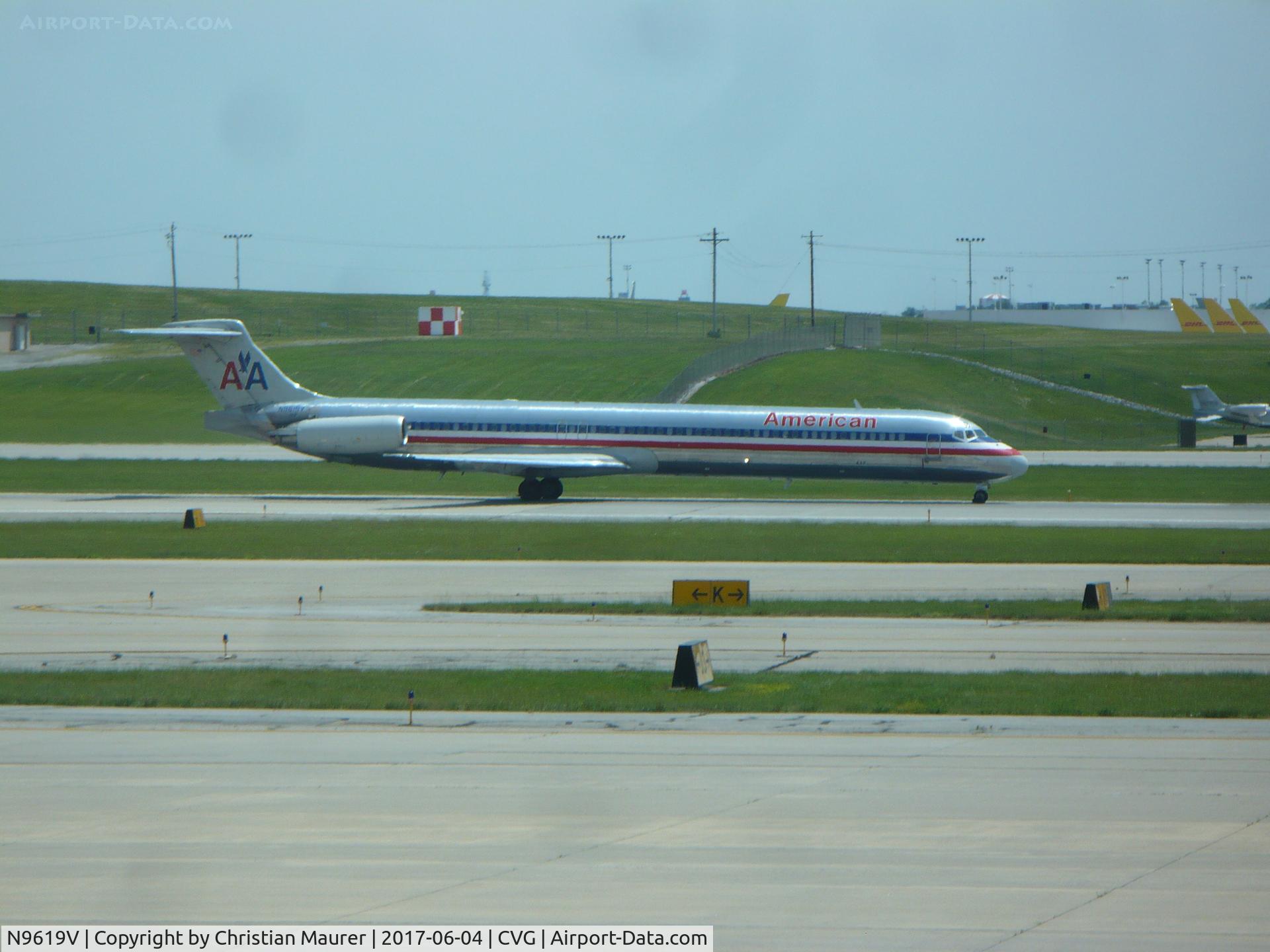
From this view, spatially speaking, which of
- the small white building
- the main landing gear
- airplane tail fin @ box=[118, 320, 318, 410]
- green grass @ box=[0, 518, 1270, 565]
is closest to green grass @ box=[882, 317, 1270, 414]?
the main landing gear

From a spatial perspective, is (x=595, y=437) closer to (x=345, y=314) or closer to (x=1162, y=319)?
(x=345, y=314)

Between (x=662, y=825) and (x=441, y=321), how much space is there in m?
122

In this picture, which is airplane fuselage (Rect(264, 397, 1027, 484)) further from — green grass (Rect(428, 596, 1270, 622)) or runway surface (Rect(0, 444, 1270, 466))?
green grass (Rect(428, 596, 1270, 622))

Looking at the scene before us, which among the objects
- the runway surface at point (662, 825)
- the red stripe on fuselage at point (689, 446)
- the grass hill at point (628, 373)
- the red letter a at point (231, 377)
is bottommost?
the runway surface at point (662, 825)

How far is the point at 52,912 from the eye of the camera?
9.88 meters

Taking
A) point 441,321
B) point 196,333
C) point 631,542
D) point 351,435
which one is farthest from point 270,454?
point 441,321

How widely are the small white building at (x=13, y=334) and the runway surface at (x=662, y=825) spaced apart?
4160 inches

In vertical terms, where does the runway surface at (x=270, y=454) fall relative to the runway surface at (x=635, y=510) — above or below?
above

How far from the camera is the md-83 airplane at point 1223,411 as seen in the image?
82688 mm

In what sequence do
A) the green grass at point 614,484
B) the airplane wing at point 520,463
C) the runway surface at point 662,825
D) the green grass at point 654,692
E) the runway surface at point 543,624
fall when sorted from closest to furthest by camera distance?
the runway surface at point 662,825 → the green grass at point 654,692 → the runway surface at point 543,624 → the airplane wing at point 520,463 → the green grass at point 614,484

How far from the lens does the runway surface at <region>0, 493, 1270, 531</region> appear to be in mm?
41844

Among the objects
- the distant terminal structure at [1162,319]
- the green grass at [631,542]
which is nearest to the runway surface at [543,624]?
the green grass at [631,542]

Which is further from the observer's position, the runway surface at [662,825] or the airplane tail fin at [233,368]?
the airplane tail fin at [233,368]

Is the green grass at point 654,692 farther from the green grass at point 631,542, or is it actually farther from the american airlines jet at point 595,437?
the american airlines jet at point 595,437
